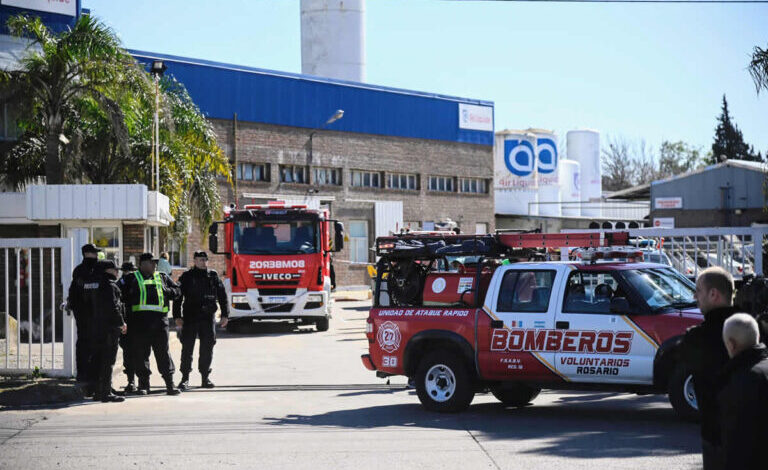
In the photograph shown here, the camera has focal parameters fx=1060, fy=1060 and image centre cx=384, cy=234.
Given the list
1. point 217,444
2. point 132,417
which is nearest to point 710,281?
point 217,444

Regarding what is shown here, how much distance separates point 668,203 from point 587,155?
21.6m

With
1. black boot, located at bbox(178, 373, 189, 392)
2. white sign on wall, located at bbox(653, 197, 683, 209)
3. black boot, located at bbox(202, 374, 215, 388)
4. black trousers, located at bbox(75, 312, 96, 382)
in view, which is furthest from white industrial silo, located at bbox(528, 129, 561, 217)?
black trousers, located at bbox(75, 312, 96, 382)

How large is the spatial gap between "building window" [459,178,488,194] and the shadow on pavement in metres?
44.9

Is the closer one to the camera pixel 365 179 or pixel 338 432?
pixel 338 432

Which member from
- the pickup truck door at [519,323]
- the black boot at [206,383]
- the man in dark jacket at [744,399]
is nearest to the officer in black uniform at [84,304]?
the black boot at [206,383]

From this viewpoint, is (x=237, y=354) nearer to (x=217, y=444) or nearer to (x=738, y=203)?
(x=217, y=444)

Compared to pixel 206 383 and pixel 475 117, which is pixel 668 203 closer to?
pixel 475 117

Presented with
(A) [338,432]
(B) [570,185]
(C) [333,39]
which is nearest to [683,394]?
(A) [338,432]

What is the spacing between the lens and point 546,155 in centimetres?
6600

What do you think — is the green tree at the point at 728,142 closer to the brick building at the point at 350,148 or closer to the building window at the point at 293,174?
the brick building at the point at 350,148

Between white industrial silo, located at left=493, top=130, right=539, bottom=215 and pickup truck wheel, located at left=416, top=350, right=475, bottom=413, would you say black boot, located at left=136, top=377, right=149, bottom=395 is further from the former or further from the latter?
white industrial silo, located at left=493, top=130, right=539, bottom=215

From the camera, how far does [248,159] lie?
47219mm

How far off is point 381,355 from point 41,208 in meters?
14.2

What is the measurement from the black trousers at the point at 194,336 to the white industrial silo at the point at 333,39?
1694 inches
